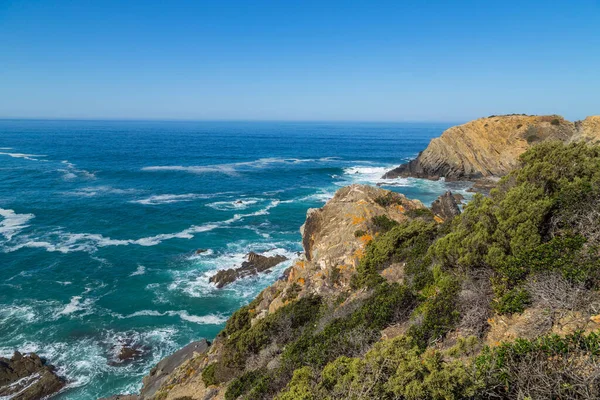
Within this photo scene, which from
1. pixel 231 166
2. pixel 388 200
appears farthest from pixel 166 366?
pixel 231 166

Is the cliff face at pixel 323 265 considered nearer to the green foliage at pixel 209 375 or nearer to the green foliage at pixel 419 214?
the green foliage at pixel 419 214

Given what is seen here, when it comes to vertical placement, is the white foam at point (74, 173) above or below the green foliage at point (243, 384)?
above

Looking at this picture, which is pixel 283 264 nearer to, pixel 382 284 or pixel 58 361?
pixel 58 361

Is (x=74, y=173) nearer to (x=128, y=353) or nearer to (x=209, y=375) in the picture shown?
(x=128, y=353)

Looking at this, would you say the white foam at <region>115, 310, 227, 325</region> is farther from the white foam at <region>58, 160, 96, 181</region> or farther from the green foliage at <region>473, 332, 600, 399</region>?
the white foam at <region>58, 160, 96, 181</region>

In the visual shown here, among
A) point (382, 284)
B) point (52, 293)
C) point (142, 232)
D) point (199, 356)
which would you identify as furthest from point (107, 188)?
point (382, 284)

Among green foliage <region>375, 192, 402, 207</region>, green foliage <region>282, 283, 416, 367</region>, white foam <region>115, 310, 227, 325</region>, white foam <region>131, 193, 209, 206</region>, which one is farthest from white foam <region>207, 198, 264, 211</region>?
green foliage <region>282, 283, 416, 367</region>

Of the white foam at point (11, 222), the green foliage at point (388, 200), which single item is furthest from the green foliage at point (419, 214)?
the white foam at point (11, 222)
